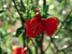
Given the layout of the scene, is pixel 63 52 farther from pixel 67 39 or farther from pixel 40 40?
pixel 67 39

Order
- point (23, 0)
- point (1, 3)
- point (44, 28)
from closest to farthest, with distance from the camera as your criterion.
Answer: point (44, 28) → point (23, 0) → point (1, 3)

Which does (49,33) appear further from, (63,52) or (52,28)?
(63,52)

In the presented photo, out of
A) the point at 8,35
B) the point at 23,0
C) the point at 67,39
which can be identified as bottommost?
the point at 67,39

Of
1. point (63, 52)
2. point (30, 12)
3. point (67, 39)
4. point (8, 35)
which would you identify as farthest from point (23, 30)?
point (67, 39)

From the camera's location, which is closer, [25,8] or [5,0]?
[25,8]

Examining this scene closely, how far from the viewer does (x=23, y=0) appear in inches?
36.3

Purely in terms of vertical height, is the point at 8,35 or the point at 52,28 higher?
the point at 52,28

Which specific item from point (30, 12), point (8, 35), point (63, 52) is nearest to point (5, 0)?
point (8, 35)

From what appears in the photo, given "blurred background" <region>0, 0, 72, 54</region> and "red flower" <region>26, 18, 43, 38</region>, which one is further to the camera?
"blurred background" <region>0, 0, 72, 54</region>

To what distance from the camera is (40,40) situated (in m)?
0.99

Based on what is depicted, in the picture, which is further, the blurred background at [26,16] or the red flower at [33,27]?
the blurred background at [26,16]

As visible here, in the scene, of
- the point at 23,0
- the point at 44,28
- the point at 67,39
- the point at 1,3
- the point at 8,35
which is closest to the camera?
the point at 44,28

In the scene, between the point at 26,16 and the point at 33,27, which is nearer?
the point at 33,27

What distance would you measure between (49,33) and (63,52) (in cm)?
25
